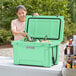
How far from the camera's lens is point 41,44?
2.83 metres

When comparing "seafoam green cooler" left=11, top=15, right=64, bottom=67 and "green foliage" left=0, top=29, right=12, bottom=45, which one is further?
"green foliage" left=0, top=29, right=12, bottom=45

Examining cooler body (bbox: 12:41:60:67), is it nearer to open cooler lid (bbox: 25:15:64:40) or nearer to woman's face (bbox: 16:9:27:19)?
open cooler lid (bbox: 25:15:64:40)

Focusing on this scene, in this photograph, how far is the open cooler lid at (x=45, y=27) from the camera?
3.01m

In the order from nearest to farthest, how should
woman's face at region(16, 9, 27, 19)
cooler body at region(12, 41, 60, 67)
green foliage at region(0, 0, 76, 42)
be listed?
cooler body at region(12, 41, 60, 67) < woman's face at region(16, 9, 27, 19) < green foliage at region(0, 0, 76, 42)

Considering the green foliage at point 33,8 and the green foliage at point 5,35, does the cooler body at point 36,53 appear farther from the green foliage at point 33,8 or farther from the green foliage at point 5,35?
the green foliage at point 33,8

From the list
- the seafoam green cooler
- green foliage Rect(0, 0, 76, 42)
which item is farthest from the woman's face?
green foliage Rect(0, 0, 76, 42)

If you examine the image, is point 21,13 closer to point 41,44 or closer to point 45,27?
point 45,27

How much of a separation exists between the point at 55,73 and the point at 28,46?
0.45 m

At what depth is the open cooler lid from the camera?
9.87 ft

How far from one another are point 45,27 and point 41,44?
0.34 m

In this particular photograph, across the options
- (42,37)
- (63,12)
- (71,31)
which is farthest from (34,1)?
(42,37)

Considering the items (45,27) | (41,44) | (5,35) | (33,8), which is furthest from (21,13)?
(33,8)

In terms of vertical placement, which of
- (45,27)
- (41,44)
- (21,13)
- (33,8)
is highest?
(33,8)

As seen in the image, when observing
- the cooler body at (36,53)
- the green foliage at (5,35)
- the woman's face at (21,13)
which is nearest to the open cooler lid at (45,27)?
the cooler body at (36,53)
